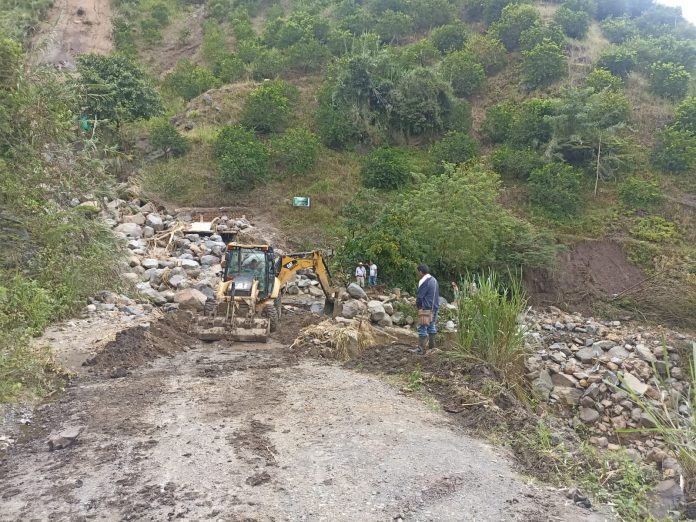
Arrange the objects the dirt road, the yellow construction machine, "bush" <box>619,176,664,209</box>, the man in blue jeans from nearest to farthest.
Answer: the man in blue jeans
the yellow construction machine
"bush" <box>619,176,664,209</box>
the dirt road

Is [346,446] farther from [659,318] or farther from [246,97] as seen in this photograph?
[246,97]

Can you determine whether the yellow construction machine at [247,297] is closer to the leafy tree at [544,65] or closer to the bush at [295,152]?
the bush at [295,152]

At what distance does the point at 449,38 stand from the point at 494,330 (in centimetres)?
2916

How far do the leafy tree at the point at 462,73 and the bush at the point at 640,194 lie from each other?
1048 cm

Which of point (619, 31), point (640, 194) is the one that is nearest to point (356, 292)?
point (640, 194)

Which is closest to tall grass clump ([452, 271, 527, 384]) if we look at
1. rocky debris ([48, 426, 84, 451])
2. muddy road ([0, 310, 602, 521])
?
muddy road ([0, 310, 602, 521])

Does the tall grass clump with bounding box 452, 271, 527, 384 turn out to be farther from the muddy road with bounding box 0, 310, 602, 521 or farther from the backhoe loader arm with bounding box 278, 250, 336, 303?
the backhoe loader arm with bounding box 278, 250, 336, 303

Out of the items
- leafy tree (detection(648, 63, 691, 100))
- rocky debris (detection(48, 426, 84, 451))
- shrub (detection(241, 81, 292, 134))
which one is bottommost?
rocky debris (detection(48, 426, 84, 451))

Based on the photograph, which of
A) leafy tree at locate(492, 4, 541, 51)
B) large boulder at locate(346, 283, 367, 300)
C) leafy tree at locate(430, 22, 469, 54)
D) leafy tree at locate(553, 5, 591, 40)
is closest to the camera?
large boulder at locate(346, 283, 367, 300)

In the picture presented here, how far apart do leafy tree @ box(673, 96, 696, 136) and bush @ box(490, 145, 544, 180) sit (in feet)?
21.1

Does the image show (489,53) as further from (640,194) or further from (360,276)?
(360,276)

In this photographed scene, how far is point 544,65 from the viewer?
27.6 m

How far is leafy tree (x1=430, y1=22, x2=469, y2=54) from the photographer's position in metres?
31.9

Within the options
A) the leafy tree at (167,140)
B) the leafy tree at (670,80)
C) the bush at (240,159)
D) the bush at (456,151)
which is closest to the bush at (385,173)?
the bush at (456,151)
